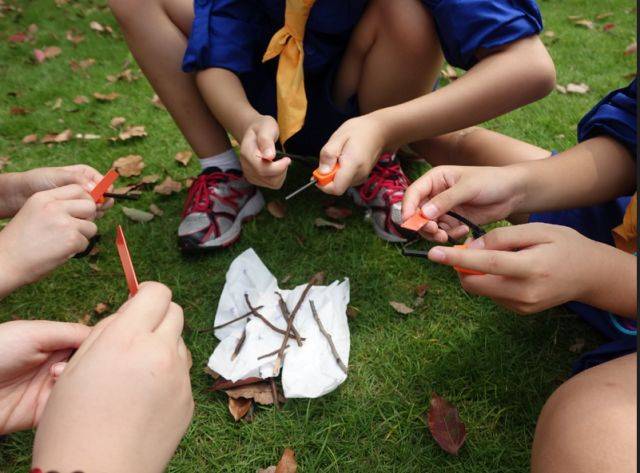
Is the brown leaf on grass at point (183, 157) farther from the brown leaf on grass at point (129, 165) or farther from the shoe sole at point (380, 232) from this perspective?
the shoe sole at point (380, 232)

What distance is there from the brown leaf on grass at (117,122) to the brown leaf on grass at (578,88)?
269cm

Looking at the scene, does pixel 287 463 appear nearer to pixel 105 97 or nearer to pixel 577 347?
pixel 577 347

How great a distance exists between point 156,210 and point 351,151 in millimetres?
1100

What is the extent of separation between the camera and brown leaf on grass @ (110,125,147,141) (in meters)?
2.52

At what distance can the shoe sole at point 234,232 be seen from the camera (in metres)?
1.82

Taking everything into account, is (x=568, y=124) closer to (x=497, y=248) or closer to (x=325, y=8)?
(x=325, y=8)

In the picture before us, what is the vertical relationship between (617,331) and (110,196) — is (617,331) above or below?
below

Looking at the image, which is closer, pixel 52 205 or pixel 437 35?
pixel 52 205

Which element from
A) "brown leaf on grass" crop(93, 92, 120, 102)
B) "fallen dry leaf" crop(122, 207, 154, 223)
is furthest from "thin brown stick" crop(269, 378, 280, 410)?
"brown leaf on grass" crop(93, 92, 120, 102)

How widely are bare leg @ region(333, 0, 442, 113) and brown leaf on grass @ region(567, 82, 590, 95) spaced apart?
1.47 meters

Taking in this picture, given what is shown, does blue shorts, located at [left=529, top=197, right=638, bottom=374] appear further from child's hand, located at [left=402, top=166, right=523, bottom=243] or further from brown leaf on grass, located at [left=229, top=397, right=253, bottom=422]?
brown leaf on grass, located at [left=229, top=397, right=253, bottom=422]

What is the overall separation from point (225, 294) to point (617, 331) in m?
1.26

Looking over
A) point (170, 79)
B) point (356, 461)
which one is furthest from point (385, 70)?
point (356, 461)

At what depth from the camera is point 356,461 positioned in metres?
1.25
